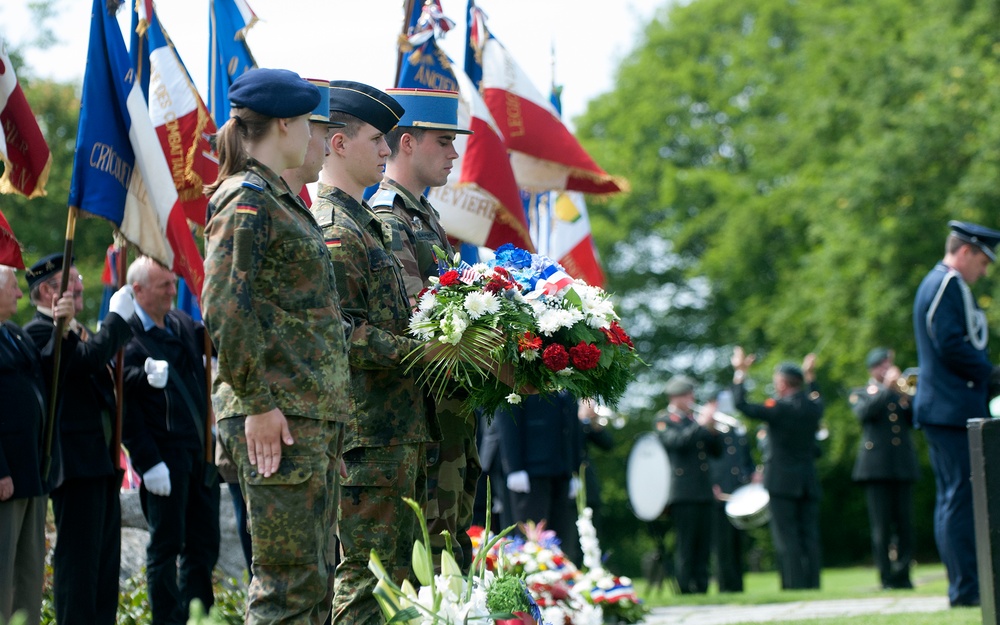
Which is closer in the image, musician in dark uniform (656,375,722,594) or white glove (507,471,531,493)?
white glove (507,471,531,493)

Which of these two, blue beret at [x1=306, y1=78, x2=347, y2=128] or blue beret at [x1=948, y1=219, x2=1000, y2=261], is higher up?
blue beret at [x1=948, y1=219, x2=1000, y2=261]

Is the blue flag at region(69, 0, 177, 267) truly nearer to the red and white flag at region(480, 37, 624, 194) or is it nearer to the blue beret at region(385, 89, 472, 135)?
the blue beret at region(385, 89, 472, 135)

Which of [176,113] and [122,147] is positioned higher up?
[176,113]

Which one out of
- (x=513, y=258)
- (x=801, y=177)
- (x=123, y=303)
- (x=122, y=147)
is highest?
(x=801, y=177)

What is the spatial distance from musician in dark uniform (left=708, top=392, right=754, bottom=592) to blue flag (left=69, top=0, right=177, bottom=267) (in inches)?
375

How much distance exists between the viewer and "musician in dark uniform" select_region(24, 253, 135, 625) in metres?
7.32

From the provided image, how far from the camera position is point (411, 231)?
5.93 metres

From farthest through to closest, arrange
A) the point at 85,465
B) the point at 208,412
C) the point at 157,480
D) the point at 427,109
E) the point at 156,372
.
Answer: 1. the point at 208,412
2. the point at 156,372
3. the point at 157,480
4. the point at 85,465
5. the point at 427,109

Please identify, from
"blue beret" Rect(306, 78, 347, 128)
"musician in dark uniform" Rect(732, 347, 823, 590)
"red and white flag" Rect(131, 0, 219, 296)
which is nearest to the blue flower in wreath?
"blue beret" Rect(306, 78, 347, 128)

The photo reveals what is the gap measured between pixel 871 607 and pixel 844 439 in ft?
64.4

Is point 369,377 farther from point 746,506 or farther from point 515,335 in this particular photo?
point 746,506

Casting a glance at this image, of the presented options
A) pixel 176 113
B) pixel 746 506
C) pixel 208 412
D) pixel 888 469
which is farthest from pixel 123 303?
pixel 746 506

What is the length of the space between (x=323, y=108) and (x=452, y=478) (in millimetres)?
1711

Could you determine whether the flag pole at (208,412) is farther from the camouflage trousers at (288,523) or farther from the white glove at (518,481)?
the camouflage trousers at (288,523)
